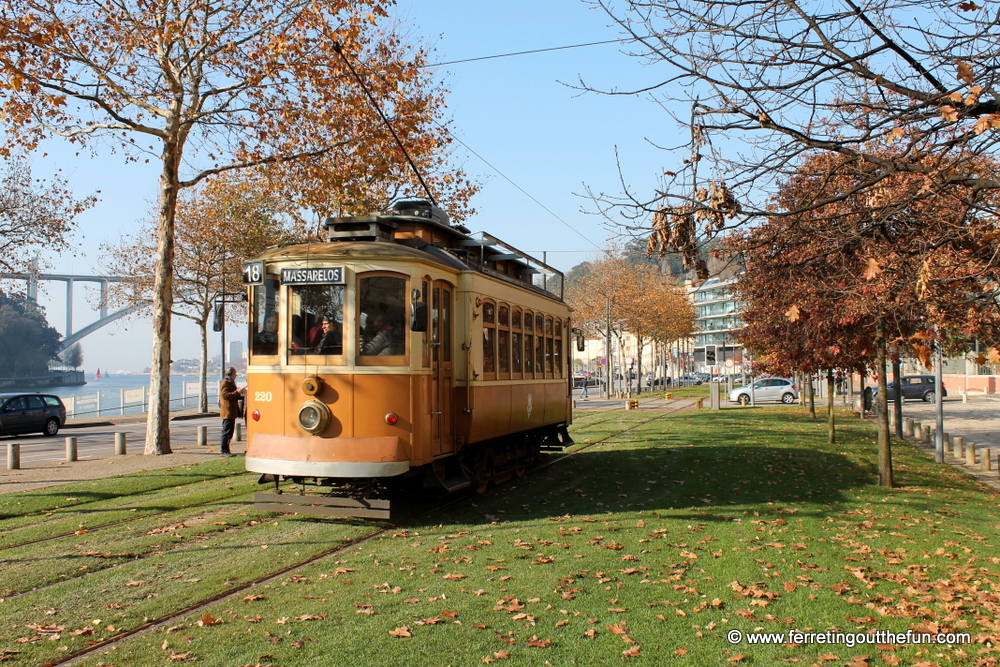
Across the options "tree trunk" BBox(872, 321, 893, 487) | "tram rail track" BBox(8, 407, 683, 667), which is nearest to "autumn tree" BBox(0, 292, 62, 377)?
"tram rail track" BBox(8, 407, 683, 667)

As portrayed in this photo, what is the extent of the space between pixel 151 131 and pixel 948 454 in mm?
21309

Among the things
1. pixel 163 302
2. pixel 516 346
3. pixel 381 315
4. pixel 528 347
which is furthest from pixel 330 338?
pixel 163 302

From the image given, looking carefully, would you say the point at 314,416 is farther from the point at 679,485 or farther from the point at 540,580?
the point at 679,485

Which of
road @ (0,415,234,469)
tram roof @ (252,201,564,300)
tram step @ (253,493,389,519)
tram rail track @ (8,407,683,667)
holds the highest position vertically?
tram roof @ (252,201,564,300)

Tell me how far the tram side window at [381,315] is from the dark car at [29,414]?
2422 centimetres

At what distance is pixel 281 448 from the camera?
945cm

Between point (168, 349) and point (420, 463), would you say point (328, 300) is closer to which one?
point (420, 463)

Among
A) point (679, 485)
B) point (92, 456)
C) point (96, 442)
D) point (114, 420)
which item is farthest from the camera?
point (114, 420)

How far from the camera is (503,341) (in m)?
12.5

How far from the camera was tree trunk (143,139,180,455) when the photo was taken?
18.5 m

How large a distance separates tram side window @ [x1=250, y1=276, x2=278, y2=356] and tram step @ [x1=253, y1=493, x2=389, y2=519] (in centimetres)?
175

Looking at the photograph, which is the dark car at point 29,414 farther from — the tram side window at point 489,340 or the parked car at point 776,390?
the parked car at point 776,390

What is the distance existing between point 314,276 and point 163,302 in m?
10.5

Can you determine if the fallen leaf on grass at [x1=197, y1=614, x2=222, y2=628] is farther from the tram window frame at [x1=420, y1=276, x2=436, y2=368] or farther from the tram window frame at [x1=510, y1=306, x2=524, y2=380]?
the tram window frame at [x1=510, y1=306, x2=524, y2=380]
